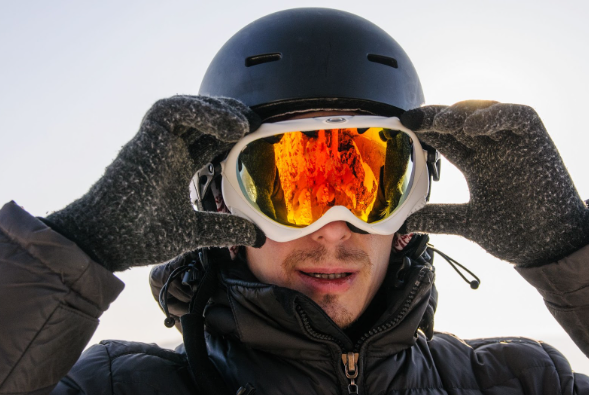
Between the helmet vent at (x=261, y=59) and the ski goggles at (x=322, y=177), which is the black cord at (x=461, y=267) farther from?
the helmet vent at (x=261, y=59)

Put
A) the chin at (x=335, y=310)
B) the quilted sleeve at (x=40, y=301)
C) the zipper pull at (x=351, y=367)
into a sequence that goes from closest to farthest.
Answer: the quilted sleeve at (x=40, y=301), the zipper pull at (x=351, y=367), the chin at (x=335, y=310)

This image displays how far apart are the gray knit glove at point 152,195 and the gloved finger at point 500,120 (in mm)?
703

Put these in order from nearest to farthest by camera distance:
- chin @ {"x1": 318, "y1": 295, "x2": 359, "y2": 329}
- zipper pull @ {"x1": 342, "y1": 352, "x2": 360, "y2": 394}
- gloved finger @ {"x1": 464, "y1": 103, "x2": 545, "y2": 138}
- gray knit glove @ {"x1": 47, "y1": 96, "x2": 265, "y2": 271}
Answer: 1. gray knit glove @ {"x1": 47, "y1": 96, "x2": 265, "y2": 271}
2. gloved finger @ {"x1": 464, "y1": 103, "x2": 545, "y2": 138}
3. zipper pull @ {"x1": 342, "y1": 352, "x2": 360, "y2": 394}
4. chin @ {"x1": 318, "y1": 295, "x2": 359, "y2": 329}

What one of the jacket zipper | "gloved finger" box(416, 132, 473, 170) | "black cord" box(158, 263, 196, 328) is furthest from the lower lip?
"gloved finger" box(416, 132, 473, 170)

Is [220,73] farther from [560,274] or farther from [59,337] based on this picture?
[560,274]

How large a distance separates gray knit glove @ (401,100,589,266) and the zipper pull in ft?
1.70

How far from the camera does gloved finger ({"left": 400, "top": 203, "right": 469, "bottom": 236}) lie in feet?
6.49

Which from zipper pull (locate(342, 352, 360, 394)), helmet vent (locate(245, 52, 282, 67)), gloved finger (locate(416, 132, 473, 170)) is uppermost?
helmet vent (locate(245, 52, 282, 67))

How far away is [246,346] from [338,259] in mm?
488

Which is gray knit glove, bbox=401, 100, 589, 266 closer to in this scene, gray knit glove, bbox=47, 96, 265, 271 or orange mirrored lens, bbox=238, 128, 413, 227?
orange mirrored lens, bbox=238, 128, 413, 227

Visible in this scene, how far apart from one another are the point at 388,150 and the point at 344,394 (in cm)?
90

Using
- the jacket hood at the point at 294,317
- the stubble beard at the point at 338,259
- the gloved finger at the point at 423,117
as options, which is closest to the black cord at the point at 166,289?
the jacket hood at the point at 294,317

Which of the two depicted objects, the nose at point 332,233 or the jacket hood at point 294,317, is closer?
the jacket hood at point 294,317

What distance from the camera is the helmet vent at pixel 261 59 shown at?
2197mm
